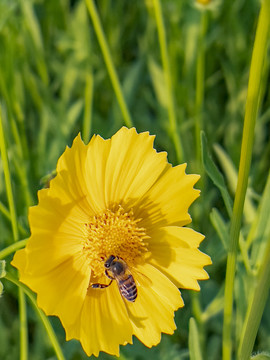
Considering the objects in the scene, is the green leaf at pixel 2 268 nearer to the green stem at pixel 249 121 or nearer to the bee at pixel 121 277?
the bee at pixel 121 277

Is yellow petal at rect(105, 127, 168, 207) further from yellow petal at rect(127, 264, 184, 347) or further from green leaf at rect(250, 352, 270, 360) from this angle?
green leaf at rect(250, 352, 270, 360)

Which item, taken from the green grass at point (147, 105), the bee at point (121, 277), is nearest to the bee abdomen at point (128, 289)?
the bee at point (121, 277)

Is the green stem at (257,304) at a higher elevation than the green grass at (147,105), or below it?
below

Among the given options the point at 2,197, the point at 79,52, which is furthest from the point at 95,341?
the point at 79,52

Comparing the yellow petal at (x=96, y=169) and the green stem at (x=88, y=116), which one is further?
the green stem at (x=88, y=116)

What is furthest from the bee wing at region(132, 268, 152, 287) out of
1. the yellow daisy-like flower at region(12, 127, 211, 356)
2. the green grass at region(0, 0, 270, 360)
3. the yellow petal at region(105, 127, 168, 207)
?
the green grass at region(0, 0, 270, 360)
